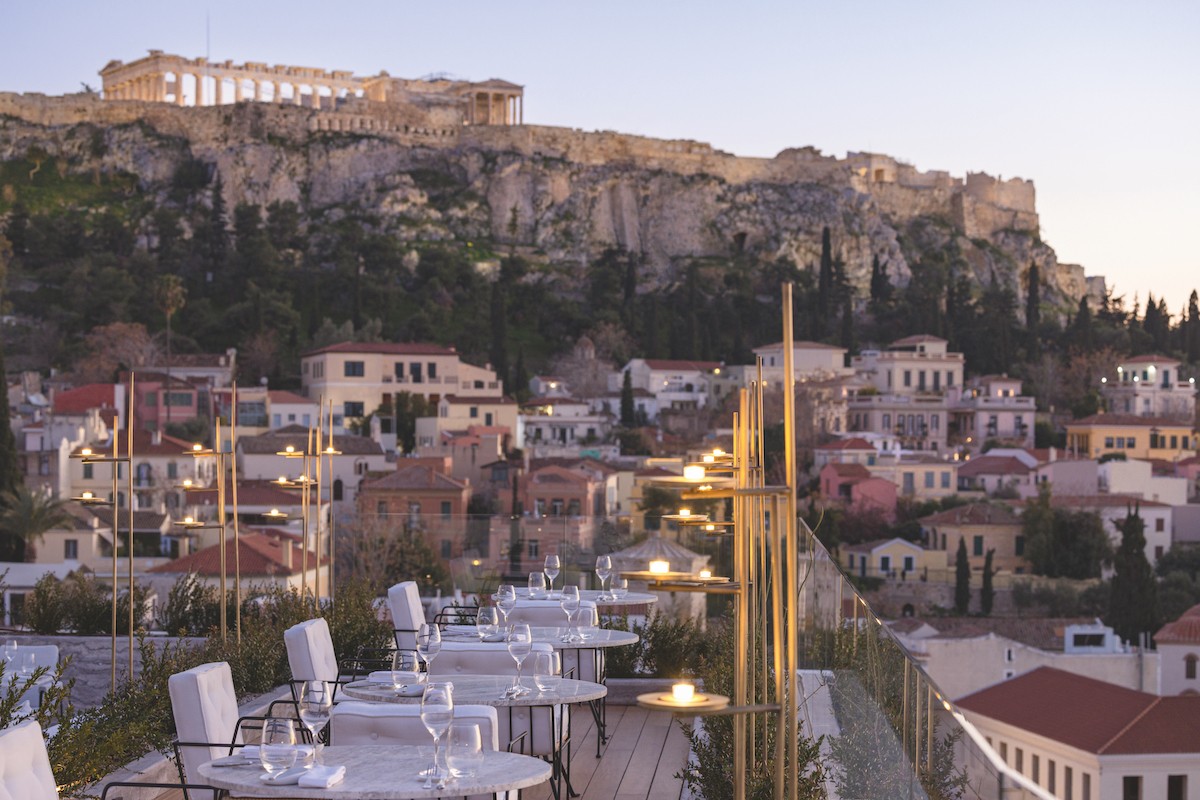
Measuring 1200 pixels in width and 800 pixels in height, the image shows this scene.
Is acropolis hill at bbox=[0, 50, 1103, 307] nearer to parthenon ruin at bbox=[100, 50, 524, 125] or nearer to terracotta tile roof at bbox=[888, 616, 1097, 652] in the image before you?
parthenon ruin at bbox=[100, 50, 524, 125]

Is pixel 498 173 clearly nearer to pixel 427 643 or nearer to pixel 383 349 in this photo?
pixel 383 349

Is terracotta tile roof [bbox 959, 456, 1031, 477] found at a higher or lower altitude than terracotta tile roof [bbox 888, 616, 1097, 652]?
higher

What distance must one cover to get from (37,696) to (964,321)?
5703cm

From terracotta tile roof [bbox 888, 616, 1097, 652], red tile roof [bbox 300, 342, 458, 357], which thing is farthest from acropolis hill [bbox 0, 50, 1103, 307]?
terracotta tile roof [bbox 888, 616, 1097, 652]

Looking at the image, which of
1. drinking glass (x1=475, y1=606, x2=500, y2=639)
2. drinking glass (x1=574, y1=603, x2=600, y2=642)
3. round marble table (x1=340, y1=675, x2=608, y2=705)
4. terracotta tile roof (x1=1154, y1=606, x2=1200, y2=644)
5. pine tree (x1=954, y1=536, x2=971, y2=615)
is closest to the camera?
round marble table (x1=340, y1=675, x2=608, y2=705)

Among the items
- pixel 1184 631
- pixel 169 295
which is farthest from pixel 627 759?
pixel 169 295

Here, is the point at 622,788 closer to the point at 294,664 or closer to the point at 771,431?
the point at 294,664

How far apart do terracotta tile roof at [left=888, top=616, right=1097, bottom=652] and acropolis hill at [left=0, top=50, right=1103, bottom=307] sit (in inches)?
1503

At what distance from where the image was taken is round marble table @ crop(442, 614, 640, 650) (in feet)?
17.4

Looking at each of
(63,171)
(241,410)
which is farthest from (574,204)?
(241,410)

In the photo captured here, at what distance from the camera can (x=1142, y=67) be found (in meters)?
48.8

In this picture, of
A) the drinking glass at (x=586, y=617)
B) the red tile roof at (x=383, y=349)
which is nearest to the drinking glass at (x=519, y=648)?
the drinking glass at (x=586, y=617)

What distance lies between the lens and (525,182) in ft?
229

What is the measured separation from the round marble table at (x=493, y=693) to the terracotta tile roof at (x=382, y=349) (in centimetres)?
4027
